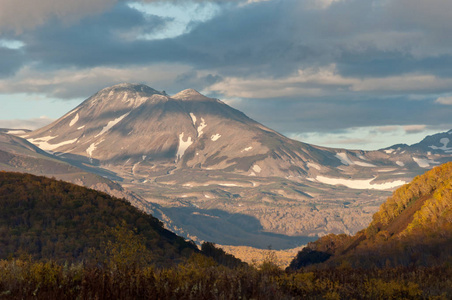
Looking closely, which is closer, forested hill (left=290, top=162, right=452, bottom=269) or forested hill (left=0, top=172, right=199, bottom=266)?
forested hill (left=0, top=172, right=199, bottom=266)

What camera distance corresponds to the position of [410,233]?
12975cm

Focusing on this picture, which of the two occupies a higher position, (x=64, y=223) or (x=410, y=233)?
(x=410, y=233)

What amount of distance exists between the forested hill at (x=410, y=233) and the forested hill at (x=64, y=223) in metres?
36.1

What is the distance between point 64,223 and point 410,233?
263 ft

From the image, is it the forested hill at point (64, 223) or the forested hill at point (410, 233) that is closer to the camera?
the forested hill at point (64, 223)

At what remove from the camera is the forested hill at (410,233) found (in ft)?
350

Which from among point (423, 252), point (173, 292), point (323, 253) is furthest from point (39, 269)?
point (323, 253)

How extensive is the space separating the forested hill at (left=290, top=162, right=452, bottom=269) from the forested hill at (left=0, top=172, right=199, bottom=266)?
3606cm

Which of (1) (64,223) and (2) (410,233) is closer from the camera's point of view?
(1) (64,223)

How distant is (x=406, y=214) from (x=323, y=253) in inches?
1619

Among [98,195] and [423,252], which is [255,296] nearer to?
[423,252]

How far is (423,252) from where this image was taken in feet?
350

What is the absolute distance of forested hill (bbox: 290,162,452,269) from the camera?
350 feet

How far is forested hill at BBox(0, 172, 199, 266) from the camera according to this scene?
105 metres
